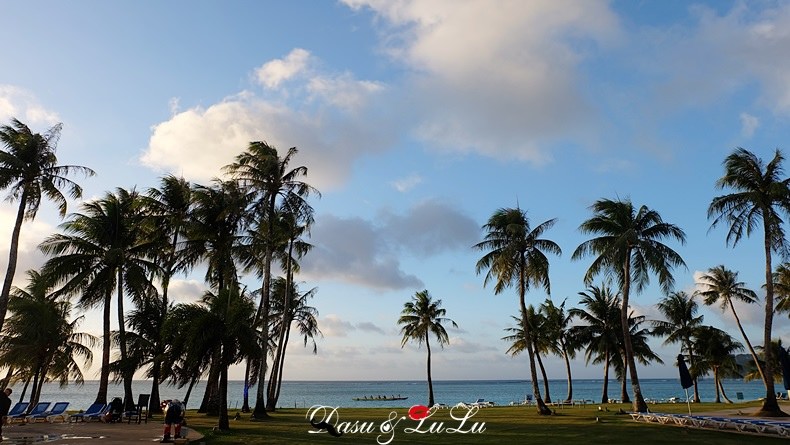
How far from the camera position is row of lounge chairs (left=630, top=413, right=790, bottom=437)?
18.8m

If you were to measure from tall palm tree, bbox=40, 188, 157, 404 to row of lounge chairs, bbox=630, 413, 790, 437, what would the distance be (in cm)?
2836

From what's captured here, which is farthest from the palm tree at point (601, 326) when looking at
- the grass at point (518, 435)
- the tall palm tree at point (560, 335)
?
the grass at point (518, 435)

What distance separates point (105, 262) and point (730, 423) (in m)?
32.1

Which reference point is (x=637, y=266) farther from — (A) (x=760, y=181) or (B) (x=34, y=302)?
(B) (x=34, y=302)

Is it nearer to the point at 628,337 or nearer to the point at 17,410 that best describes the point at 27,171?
the point at 17,410

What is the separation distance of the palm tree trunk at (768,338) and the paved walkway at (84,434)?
26653mm

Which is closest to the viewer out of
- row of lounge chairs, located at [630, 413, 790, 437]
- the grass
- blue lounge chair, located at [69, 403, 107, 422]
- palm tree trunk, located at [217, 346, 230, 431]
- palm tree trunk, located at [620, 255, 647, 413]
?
the grass

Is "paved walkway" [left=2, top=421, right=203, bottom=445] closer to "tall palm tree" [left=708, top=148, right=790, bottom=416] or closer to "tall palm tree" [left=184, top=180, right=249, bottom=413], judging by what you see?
"tall palm tree" [left=184, top=180, right=249, bottom=413]

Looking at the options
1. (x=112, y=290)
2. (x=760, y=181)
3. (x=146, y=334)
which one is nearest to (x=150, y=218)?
(x=112, y=290)

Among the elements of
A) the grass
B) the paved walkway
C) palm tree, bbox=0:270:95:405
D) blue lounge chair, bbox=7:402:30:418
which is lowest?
the grass

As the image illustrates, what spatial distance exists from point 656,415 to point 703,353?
33290mm

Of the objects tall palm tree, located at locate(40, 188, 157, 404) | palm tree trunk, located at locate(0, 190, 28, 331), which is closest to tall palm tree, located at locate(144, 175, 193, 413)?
tall palm tree, located at locate(40, 188, 157, 404)

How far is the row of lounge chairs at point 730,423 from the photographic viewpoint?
18.8 m

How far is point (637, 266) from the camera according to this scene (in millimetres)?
31078
